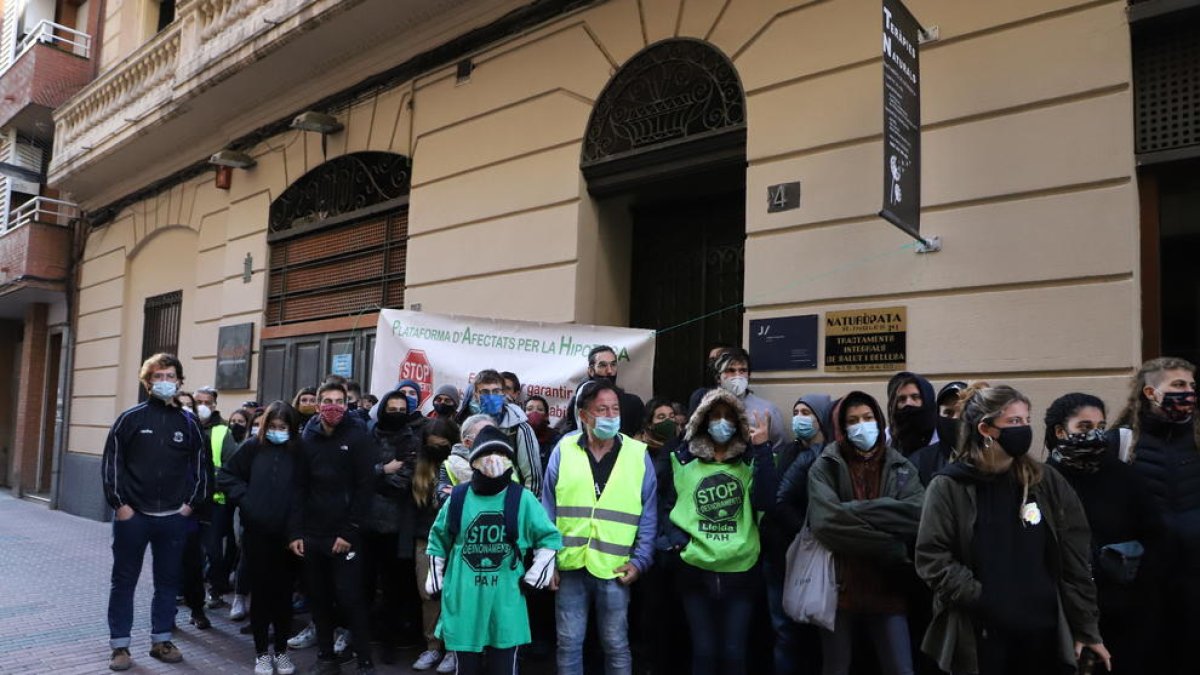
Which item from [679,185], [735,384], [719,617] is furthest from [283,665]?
[679,185]

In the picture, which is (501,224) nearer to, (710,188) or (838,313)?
(710,188)

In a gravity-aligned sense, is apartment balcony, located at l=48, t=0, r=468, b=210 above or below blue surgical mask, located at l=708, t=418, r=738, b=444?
above

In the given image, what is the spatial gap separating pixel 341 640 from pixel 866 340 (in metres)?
4.20

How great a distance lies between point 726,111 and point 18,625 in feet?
23.3

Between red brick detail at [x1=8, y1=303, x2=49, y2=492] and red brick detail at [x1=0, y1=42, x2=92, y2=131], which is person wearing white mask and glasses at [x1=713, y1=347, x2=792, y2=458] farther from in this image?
red brick detail at [x1=8, y1=303, x2=49, y2=492]

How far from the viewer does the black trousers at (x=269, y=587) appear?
18.4 ft

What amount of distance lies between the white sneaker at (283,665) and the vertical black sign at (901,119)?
468 cm

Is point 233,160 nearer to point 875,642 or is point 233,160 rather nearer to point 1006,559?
point 875,642

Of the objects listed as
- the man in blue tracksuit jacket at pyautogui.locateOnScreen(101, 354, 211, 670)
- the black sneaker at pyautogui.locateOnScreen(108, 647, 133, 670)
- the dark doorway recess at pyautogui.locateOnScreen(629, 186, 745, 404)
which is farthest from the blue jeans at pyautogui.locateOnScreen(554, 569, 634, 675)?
the black sneaker at pyautogui.locateOnScreen(108, 647, 133, 670)

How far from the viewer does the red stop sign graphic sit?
747 centimetres

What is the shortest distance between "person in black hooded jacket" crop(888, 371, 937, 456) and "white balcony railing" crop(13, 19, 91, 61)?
17.0 m

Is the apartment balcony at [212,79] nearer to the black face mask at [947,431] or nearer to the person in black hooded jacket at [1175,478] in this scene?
the black face mask at [947,431]

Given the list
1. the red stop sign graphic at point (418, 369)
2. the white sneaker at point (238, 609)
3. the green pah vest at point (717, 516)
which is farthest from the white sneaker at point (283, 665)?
the green pah vest at point (717, 516)

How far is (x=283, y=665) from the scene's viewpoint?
218 inches
